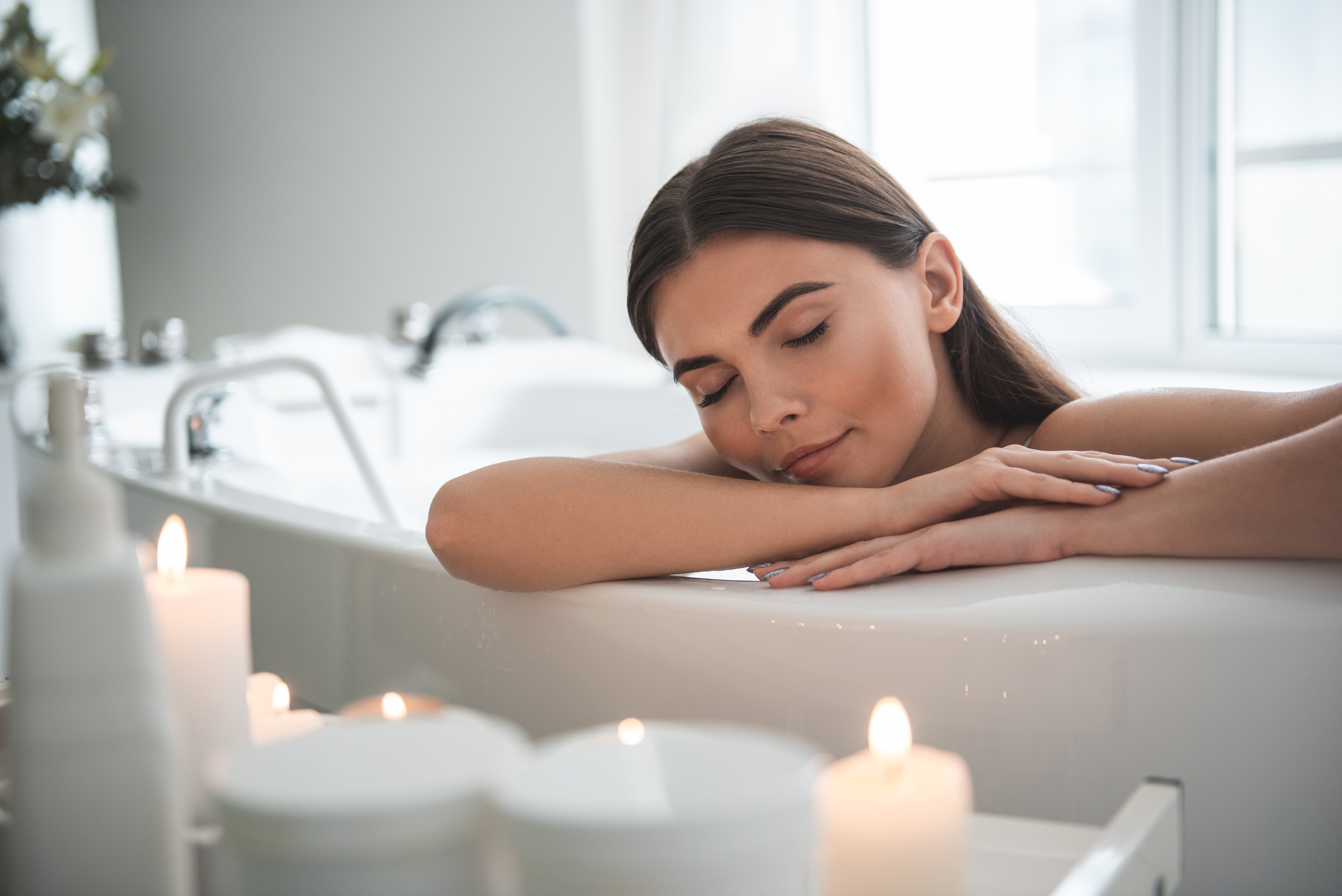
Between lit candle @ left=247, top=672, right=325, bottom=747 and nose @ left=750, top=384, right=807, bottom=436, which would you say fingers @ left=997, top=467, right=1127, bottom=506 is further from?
lit candle @ left=247, top=672, right=325, bottom=747

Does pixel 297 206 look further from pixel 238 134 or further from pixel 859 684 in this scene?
pixel 859 684

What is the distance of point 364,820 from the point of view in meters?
0.27

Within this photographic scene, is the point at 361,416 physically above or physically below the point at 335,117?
below

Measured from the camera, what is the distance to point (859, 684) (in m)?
0.63

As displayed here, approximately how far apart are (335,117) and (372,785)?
3219 mm

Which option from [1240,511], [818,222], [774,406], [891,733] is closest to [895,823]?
[891,733]

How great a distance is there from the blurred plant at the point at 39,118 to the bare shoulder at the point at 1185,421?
6.84ft

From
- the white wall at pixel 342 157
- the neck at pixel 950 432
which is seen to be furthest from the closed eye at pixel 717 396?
the white wall at pixel 342 157

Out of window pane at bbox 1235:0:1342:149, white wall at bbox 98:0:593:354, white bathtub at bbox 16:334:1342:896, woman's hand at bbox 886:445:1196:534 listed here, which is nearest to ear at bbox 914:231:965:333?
woman's hand at bbox 886:445:1196:534

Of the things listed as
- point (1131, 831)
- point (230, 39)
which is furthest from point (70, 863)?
point (230, 39)

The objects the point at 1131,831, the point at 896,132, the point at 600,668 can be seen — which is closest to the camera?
the point at 1131,831

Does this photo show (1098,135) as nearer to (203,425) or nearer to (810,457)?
(810,457)

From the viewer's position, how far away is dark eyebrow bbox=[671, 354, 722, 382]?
904 millimetres

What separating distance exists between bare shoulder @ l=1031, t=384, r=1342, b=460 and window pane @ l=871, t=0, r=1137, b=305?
1300 millimetres
